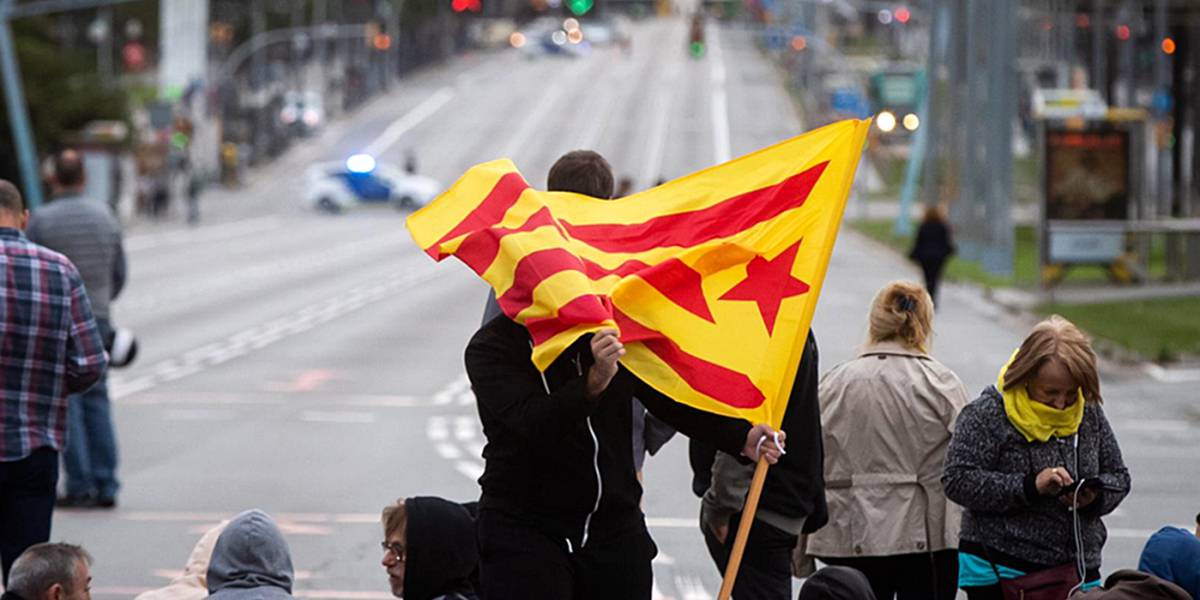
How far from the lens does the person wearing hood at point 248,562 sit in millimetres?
6203

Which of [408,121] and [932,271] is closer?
[932,271]

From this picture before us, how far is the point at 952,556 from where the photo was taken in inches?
287

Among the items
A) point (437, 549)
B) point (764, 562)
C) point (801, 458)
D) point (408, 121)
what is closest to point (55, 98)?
point (408, 121)

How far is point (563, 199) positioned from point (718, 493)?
1309mm

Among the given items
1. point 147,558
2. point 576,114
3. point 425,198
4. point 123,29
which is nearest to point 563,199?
point 147,558

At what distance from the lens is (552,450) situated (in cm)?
561

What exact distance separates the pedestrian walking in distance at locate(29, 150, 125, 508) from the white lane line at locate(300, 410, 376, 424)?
5.24m

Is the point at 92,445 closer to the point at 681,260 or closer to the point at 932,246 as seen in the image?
the point at 681,260

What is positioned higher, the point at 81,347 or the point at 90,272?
the point at 81,347

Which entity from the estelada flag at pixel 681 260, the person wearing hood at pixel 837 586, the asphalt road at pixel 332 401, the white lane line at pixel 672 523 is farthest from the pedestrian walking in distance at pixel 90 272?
the person wearing hood at pixel 837 586

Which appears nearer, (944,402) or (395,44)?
(944,402)

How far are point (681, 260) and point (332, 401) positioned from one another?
1370 cm

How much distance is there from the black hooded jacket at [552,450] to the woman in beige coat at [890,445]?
1.55 m

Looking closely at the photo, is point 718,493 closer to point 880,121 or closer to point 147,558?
point 147,558
